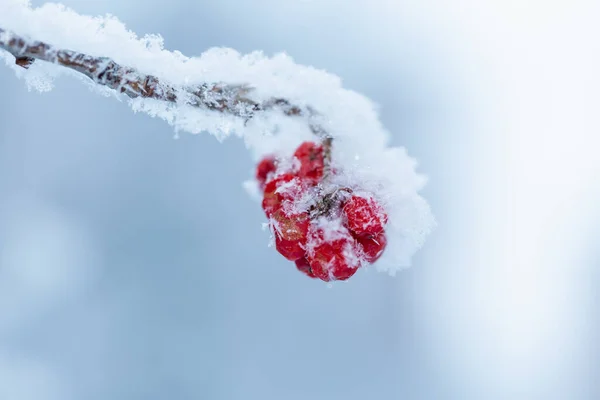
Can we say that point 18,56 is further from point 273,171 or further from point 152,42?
point 273,171

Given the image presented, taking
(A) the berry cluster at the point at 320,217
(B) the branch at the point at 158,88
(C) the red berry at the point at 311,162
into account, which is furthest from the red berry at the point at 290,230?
(B) the branch at the point at 158,88

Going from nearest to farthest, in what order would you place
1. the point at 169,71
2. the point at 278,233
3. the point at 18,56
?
the point at 18,56, the point at 169,71, the point at 278,233

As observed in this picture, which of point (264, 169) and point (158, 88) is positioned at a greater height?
point (264, 169)

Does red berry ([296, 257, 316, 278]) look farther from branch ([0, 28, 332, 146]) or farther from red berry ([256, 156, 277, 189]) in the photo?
branch ([0, 28, 332, 146])

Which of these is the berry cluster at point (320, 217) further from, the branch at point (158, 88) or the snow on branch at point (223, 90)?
the branch at point (158, 88)

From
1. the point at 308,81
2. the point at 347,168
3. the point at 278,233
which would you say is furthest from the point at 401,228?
the point at 308,81

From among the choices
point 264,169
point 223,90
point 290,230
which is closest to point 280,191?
point 290,230

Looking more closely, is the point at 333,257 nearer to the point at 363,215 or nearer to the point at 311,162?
the point at 363,215
